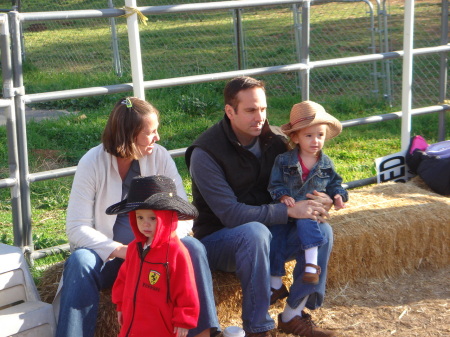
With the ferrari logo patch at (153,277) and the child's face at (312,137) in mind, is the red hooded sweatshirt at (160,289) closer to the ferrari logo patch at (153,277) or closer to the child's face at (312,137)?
the ferrari logo patch at (153,277)

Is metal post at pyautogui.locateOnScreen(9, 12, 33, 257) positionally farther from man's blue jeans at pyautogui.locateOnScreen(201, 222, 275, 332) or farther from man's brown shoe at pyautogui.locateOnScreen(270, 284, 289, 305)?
man's brown shoe at pyautogui.locateOnScreen(270, 284, 289, 305)

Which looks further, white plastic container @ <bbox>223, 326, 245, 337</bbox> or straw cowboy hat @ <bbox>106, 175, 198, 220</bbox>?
white plastic container @ <bbox>223, 326, 245, 337</bbox>

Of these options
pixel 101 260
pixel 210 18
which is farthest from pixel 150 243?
pixel 210 18

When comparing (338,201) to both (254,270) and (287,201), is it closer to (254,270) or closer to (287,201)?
(287,201)

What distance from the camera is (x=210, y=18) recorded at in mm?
14586

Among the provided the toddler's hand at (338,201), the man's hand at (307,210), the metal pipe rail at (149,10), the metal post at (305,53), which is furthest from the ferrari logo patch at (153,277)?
the metal post at (305,53)

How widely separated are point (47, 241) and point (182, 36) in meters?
9.08

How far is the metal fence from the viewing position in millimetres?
3697

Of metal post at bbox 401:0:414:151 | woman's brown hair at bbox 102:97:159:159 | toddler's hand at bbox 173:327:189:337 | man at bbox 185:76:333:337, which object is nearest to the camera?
toddler's hand at bbox 173:327:189:337

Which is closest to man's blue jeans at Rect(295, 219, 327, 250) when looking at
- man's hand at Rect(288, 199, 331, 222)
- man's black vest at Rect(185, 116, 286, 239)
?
man's hand at Rect(288, 199, 331, 222)

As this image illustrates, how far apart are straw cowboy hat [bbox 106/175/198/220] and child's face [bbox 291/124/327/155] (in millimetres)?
859

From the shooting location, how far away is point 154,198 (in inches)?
113

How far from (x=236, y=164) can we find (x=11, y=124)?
1.13 meters

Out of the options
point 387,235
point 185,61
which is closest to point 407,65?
point 387,235
